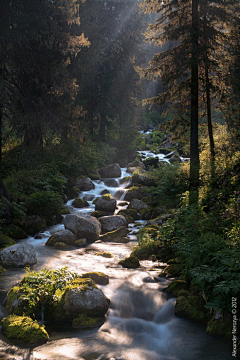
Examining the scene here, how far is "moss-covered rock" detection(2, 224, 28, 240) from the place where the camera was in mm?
11628

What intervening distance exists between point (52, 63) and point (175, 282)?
9.46 meters

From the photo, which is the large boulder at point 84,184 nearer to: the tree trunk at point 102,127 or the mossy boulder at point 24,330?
the tree trunk at point 102,127

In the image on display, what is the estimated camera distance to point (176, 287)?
7145 millimetres

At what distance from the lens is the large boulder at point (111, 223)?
1345 cm

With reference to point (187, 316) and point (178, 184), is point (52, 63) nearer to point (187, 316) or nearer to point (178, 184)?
point (178, 184)

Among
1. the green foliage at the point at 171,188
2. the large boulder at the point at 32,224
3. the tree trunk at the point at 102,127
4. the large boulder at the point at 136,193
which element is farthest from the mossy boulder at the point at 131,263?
the tree trunk at the point at 102,127

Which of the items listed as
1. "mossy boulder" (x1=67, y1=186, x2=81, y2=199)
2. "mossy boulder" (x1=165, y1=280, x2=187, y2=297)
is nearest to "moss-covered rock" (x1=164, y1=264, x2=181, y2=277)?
"mossy boulder" (x1=165, y1=280, x2=187, y2=297)

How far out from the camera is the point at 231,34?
14.7 m

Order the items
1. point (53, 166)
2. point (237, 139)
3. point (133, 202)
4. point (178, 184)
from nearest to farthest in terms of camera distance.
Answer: point (237, 139), point (178, 184), point (133, 202), point (53, 166)

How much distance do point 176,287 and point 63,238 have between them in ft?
17.9

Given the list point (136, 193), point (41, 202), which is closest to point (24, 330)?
point (41, 202)

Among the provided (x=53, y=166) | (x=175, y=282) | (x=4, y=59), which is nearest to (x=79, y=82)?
(x=53, y=166)

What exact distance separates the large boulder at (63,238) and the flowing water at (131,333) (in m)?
2.29

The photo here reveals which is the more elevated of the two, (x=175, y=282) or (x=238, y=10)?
(x=238, y=10)
